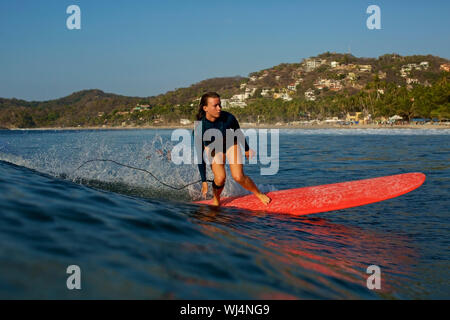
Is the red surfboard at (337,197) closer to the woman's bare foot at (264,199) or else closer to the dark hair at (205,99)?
the woman's bare foot at (264,199)

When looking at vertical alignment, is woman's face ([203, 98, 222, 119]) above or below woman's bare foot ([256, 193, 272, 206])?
above

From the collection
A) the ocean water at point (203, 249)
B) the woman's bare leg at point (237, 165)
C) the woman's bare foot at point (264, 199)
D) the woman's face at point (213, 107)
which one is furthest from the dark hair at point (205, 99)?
the woman's bare foot at point (264, 199)

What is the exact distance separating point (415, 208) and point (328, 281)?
461 cm

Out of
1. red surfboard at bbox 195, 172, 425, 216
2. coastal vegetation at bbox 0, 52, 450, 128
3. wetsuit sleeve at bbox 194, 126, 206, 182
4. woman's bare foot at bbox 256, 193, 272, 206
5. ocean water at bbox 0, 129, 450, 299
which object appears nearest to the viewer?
ocean water at bbox 0, 129, 450, 299

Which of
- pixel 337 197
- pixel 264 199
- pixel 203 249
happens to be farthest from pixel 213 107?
pixel 203 249

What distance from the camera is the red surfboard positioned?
654 centimetres

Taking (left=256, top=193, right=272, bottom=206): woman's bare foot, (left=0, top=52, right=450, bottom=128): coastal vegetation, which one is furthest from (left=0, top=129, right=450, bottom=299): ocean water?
(left=0, top=52, right=450, bottom=128): coastal vegetation

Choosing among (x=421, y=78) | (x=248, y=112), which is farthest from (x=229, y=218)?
(x=421, y=78)

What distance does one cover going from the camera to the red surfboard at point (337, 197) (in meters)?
6.54

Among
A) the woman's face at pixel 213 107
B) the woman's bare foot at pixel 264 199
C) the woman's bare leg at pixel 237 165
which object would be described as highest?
the woman's face at pixel 213 107

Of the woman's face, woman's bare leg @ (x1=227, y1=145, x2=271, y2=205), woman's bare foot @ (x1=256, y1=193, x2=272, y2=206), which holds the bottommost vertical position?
woman's bare foot @ (x1=256, y1=193, x2=272, y2=206)

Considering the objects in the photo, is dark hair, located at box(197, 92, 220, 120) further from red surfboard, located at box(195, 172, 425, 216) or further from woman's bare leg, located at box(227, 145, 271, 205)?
red surfboard, located at box(195, 172, 425, 216)

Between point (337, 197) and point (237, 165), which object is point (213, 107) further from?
point (337, 197)

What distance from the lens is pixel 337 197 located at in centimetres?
673
